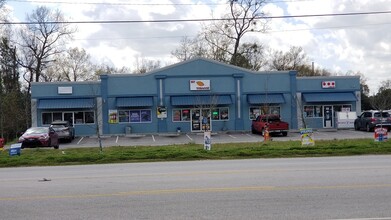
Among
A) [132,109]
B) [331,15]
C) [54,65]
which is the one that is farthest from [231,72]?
[54,65]

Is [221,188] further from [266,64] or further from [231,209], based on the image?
[266,64]

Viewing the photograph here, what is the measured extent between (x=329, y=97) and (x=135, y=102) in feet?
56.6

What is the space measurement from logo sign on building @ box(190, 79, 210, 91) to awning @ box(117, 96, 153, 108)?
3789mm

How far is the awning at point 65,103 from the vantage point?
38312 millimetres

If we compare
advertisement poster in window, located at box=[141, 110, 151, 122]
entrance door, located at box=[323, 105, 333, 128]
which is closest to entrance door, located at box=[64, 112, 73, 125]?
advertisement poster in window, located at box=[141, 110, 151, 122]

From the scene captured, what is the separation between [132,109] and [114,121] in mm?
1873

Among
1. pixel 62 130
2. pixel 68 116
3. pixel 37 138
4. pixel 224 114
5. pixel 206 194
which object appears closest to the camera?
pixel 206 194

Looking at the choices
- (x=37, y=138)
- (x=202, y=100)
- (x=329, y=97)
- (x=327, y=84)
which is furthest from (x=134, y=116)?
(x=327, y=84)

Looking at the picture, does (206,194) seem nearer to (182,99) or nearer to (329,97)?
(182,99)

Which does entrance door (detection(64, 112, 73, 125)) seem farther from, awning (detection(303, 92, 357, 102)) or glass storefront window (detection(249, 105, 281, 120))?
awning (detection(303, 92, 357, 102))

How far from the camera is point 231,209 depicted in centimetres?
744

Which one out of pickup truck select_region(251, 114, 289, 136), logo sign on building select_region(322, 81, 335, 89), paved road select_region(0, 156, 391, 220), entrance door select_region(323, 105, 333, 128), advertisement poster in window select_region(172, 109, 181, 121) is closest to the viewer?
paved road select_region(0, 156, 391, 220)

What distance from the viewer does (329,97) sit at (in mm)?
40594

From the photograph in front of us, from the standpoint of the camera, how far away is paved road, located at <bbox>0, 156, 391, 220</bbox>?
23.7ft
